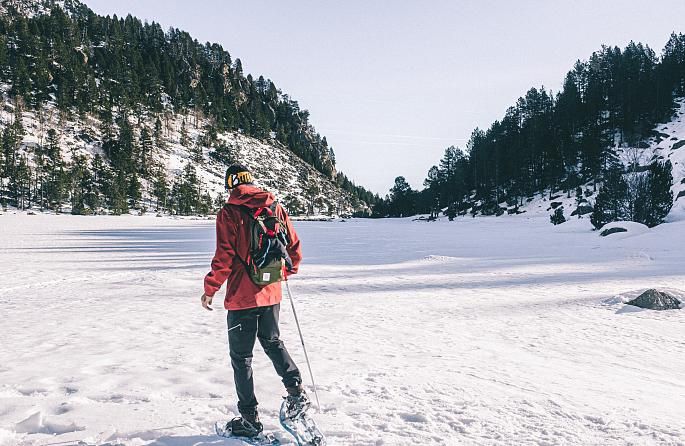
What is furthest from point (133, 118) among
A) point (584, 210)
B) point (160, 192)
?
point (584, 210)

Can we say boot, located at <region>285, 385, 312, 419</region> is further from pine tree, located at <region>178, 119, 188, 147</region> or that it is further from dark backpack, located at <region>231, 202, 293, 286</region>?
pine tree, located at <region>178, 119, 188, 147</region>

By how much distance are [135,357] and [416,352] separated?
12.3 feet

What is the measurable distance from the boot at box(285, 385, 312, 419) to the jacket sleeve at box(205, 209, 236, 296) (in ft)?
3.46

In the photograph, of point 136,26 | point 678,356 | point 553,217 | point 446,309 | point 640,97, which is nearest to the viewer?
point 678,356

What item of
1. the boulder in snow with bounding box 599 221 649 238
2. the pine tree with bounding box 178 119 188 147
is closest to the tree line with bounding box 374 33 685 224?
the boulder in snow with bounding box 599 221 649 238

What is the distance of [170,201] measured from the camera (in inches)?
3617

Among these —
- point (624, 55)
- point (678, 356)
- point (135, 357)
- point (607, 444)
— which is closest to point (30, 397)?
point (135, 357)

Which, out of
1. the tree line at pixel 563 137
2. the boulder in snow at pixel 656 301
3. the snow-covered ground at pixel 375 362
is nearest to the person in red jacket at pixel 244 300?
the snow-covered ground at pixel 375 362

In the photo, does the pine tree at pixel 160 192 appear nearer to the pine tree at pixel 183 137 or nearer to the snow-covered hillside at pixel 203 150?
the snow-covered hillside at pixel 203 150

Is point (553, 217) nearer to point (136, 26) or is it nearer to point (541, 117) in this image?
point (541, 117)

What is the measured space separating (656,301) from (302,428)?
8478mm

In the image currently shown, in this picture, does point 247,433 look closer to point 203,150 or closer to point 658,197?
point 658,197

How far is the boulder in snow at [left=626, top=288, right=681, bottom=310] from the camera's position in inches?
325

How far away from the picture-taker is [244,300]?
122 inches
